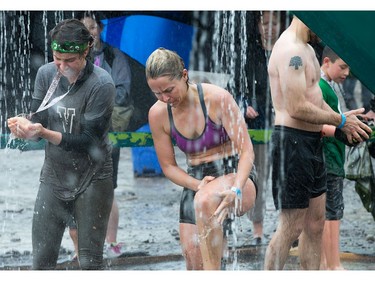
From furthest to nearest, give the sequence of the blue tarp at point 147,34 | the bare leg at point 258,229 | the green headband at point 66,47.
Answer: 1. the blue tarp at point 147,34
2. the bare leg at point 258,229
3. the green headband at point 66,47

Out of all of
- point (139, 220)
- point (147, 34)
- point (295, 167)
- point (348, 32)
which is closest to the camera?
→ point (348, 32)

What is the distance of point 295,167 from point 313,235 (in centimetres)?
41

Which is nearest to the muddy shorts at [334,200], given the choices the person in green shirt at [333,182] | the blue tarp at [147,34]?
the person in green shirt at [333,182]

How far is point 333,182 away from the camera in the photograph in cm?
762

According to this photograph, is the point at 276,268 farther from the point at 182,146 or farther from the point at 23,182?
the point at 23,182

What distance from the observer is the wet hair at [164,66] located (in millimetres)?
6492

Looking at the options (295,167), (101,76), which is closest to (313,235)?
(295,167)

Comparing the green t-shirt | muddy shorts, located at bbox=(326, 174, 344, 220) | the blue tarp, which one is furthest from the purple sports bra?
the blue tarp

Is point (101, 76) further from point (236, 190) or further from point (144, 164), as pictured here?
point (144, 164)

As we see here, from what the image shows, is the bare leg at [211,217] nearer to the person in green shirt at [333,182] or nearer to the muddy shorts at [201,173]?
the muddy shorts at [201,173]

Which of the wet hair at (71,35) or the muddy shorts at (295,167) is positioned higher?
the wet hair at (71,35)

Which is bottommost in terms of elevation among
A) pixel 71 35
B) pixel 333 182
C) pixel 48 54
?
pixel 333 182

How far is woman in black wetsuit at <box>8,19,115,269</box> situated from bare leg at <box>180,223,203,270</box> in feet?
1.49

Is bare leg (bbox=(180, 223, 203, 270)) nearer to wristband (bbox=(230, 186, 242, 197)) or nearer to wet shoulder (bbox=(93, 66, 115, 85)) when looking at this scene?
wristband (bbox=(230, 186, 242, 197))
